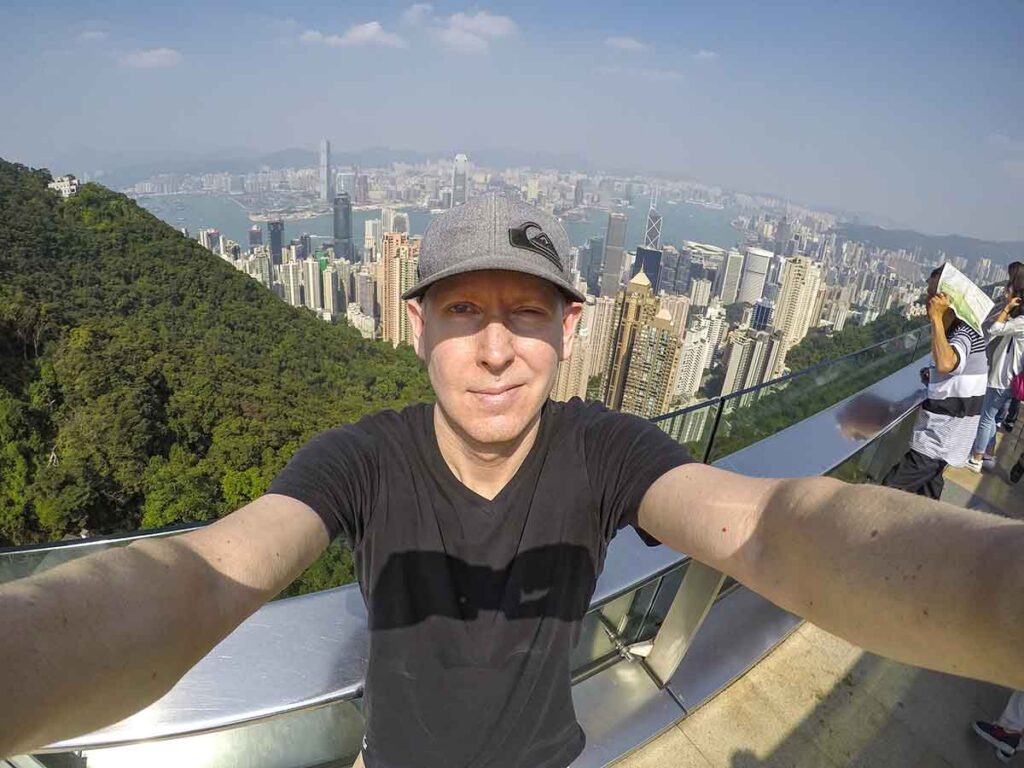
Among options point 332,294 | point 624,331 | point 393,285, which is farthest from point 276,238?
point 624,331

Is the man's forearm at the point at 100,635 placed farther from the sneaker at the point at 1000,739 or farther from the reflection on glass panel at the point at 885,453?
the reflection on glass panel at the point at 885,453

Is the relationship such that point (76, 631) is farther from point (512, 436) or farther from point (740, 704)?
point (740, 704)

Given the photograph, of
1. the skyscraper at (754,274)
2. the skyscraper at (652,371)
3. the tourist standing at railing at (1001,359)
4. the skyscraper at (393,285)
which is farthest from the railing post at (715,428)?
the skyscraper at (754,274)

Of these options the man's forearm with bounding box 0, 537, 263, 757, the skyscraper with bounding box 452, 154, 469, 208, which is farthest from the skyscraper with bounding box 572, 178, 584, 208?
the man's forearm with bounding box 0, 537, 263, 757

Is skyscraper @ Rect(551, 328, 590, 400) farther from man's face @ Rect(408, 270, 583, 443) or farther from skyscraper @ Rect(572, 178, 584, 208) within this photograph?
skyscraper @ Rect(572, 178, 584, 208)

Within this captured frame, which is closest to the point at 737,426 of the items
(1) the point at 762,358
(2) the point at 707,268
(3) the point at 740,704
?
(3) the point at 740,704
